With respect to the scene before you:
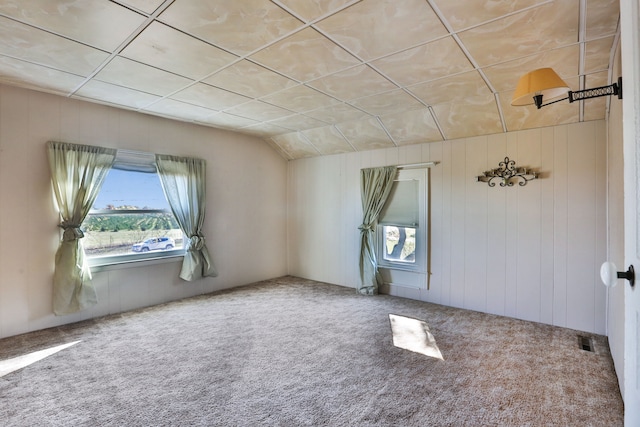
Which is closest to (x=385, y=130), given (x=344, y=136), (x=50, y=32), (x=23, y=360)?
(x=344, y=136)

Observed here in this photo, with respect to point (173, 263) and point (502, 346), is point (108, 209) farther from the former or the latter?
point (502, 346)

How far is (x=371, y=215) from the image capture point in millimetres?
4902

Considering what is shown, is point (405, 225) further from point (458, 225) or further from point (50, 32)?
point (50, 32)

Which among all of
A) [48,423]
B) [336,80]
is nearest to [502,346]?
[336,80]

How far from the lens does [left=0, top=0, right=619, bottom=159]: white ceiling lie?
1943 mm

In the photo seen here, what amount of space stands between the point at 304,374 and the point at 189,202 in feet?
9.89

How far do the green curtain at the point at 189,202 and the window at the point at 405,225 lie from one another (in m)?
2.66

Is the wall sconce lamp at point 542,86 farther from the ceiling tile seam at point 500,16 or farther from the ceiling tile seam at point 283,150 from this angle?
the ceiling tile seam at point 283,150

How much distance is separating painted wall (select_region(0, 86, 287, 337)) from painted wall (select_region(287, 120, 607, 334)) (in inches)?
79.9

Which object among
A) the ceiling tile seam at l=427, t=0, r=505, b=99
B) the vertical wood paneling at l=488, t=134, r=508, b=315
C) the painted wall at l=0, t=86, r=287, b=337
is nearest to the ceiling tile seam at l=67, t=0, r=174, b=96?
the painted wall at l=0, t=86, r=287, b=337

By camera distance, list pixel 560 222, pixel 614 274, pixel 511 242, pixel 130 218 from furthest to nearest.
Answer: pixel 130 218 < pixel 511 242 < pixel 560 222 < pixel 614 274

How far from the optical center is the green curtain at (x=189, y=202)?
4.36 m

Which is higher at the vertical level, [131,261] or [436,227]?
[436,227]

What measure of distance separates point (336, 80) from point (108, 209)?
10.3 feet
